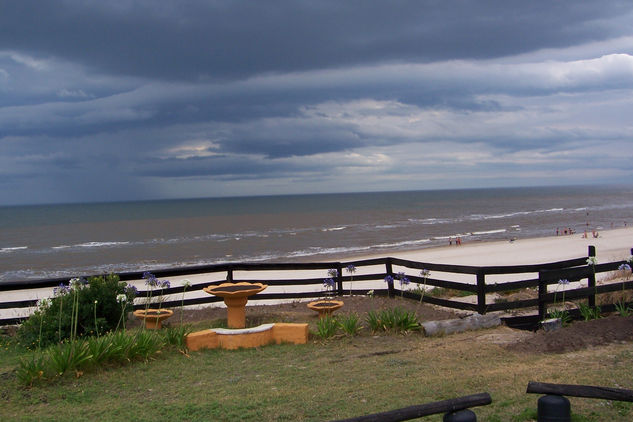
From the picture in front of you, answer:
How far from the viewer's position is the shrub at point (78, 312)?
9172 millimetres

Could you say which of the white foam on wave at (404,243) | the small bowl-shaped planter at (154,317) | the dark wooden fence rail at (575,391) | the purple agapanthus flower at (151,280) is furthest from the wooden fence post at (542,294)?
the white foam on wave at (404,243)

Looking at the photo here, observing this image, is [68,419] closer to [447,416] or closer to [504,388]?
[447,416]

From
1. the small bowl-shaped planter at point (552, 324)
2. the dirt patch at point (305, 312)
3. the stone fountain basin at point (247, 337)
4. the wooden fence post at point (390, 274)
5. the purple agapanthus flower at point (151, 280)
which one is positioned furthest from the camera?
the wooden fence post at point (390, 274)

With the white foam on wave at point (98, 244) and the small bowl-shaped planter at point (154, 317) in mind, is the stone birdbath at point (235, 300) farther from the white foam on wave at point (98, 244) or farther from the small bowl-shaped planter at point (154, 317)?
the white foam on wave at point (98, 244)

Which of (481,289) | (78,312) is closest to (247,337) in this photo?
(78,312)

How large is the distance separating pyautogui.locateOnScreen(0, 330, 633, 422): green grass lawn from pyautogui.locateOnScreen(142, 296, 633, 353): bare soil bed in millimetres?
323

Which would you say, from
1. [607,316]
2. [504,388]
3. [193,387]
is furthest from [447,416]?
[607,316]

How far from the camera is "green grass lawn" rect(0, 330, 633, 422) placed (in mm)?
5559

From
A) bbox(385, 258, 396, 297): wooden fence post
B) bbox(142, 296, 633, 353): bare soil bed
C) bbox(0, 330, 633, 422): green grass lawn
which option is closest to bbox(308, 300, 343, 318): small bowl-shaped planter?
bbox(142, 296, 633, 353): bare soil bed

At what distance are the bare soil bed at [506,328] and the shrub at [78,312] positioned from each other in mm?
1141

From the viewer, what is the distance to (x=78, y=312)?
9430mm

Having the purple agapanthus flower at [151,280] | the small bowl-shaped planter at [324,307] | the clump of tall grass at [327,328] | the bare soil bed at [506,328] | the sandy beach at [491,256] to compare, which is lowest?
the sandy beach at [491,256]

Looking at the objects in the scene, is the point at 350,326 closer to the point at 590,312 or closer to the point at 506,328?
the point at 506,328

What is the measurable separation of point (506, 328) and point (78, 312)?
24.5ft
